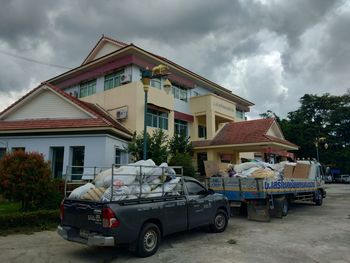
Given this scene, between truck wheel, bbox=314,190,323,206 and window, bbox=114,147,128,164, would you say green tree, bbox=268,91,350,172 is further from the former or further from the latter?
window, bbox=114,147,128,164

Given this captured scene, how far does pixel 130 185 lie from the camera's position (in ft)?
24.1

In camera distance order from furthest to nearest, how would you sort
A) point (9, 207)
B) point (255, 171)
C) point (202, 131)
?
point (202, 131)
point (255, 171)
point (9, 207)

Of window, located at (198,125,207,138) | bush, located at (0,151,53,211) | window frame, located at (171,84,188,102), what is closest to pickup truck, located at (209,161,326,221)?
bush, located at (0,151,53,211)

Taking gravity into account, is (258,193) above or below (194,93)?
below

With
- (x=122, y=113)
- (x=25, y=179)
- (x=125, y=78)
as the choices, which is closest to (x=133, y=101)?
(x=122, y=113)

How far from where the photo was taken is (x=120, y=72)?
71.5 feet

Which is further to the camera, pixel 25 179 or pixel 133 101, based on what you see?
pixel 133 101

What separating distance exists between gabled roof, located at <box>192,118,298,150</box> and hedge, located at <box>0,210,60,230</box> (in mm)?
15609

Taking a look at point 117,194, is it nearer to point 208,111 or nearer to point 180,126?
point 180,126

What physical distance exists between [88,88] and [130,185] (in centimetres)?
1868

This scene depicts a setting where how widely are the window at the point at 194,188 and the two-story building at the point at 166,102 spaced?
1098 cm

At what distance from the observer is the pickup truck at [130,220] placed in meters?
6.49

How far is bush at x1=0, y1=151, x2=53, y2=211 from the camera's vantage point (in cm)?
1069

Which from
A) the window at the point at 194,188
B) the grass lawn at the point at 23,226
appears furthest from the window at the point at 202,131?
the grass lawn at the point at 23,226
